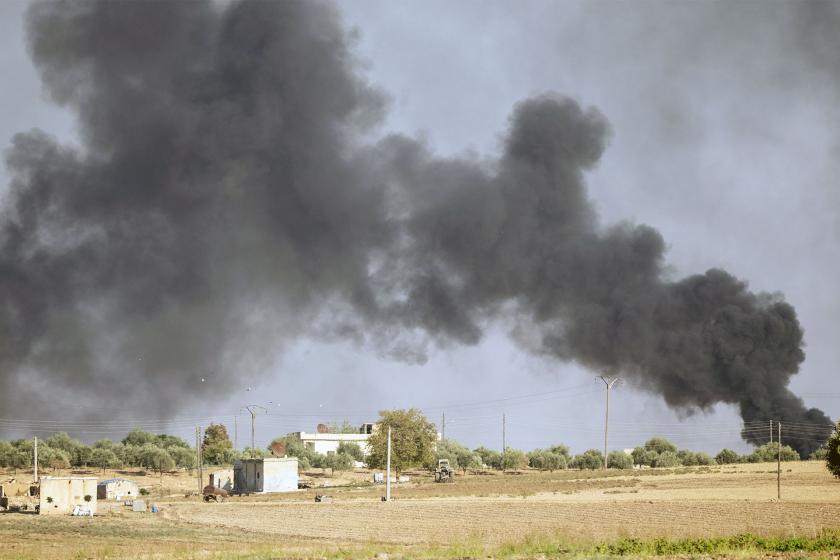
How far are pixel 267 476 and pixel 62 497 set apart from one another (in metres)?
28.1

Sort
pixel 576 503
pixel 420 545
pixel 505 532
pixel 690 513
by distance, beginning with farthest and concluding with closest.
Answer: pixel 576 503, pixel 690 513, pixel 505 532, pixel 420 545

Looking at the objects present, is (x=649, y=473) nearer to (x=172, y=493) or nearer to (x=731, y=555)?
(x=172, y=493)

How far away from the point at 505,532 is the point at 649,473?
64914mm

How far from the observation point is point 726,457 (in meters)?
128

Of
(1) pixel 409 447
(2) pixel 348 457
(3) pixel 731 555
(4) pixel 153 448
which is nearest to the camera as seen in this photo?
(3) pixel 731 555

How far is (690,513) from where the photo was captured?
5281 centimetres

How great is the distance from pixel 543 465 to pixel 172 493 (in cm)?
6245

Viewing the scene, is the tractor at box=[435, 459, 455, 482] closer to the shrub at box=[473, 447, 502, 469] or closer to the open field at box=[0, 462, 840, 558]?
the open field at box=[0, 462, 840, 558]

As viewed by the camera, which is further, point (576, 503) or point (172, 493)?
point (172, 493)

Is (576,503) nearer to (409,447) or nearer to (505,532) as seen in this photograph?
(505,532)

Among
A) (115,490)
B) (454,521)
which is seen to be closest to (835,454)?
(454,521)

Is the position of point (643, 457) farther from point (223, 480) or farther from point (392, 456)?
point (223, 480)

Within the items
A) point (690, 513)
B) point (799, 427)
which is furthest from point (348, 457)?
point (690, 513)

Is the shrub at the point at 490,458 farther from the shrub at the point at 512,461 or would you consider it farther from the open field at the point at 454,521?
the open field at the point at 454,521
